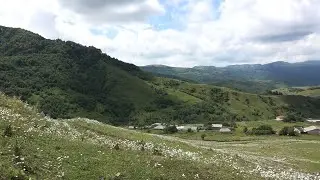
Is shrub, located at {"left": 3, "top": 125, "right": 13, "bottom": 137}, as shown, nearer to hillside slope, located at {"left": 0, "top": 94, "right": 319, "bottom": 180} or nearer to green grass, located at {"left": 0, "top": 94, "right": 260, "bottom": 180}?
hillside slope, located at {"left": 0, "top": 94, "right": 319, "bottom": 180}

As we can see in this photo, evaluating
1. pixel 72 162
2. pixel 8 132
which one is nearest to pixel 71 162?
pixel 72 162

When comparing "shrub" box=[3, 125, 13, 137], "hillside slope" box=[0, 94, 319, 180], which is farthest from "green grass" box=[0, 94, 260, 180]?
A: "shrub" box=[3, 125, 13, 137]

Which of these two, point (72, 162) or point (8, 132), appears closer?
point (72, 162)

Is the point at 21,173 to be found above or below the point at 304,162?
above

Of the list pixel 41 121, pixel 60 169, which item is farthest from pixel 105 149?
pixel 41 121

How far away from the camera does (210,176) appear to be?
30.3 metres

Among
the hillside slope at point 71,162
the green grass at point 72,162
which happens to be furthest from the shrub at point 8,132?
the green grass at point 72,162

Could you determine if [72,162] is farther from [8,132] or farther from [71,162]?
[8,132]

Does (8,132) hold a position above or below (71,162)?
above

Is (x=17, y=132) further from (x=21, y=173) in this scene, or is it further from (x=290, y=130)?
(x=290, y=130)

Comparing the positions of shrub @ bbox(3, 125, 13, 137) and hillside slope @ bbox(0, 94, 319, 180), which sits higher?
shrub @ bbox(3, 125, 13, 137)

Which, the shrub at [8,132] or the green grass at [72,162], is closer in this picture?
the green grass at [72,162]

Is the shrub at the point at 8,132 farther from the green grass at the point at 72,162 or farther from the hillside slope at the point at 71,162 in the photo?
the green grass at the point at 72,162

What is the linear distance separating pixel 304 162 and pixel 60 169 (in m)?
51.3
